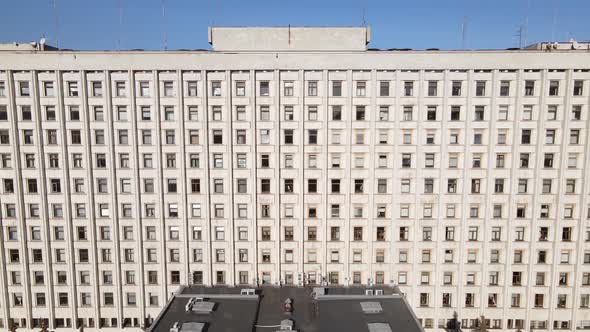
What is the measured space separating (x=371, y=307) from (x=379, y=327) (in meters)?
3.84

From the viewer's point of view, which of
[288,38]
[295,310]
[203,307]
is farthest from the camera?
[288,38]

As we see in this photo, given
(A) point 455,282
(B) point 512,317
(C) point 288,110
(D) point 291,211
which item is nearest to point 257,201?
(D) point 291,211

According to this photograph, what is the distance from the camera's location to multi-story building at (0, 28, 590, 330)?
48.0m

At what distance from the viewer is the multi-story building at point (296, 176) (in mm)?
48031

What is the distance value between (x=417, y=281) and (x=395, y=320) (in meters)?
14.2

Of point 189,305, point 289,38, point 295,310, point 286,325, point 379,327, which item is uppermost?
point 289,38

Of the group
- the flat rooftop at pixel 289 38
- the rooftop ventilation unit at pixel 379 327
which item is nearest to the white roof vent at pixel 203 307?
the rooftop ventilation unit at pixel 379 327

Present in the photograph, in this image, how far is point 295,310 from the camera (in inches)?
1609

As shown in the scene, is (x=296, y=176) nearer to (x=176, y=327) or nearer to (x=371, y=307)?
(x=371, y=307)

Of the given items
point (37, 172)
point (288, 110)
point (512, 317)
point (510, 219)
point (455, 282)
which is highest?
point (288, 110)

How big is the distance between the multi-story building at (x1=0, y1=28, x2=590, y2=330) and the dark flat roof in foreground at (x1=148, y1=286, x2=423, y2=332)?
7.09 m

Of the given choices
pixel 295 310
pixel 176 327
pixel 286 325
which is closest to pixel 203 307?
pixel 176 327

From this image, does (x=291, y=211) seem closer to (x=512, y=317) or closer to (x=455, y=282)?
(x=455, y=282)

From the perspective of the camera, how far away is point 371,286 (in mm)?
46125
